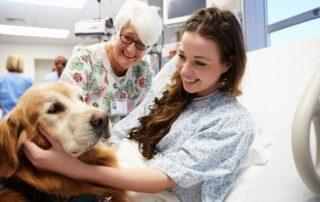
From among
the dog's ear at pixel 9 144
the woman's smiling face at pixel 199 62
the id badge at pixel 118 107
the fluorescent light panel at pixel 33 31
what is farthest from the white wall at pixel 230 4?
the fluorescent light panel at pixel 33 31

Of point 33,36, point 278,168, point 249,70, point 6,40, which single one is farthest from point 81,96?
point 6,40

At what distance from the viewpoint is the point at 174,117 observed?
1.41 m

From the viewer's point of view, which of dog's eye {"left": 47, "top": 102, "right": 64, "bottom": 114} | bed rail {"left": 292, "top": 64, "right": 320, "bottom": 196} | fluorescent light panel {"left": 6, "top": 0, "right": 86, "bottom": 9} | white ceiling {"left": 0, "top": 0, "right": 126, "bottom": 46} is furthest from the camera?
white ceiling {"left": 0, "top": 0, "right": 126, "bottom": 46}

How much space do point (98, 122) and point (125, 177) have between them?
0.66ft

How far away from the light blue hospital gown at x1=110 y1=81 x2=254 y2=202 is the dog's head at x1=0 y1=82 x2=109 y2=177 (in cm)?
25

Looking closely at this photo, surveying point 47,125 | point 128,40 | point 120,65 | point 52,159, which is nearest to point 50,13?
point 120,65

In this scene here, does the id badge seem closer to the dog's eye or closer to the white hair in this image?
the white hair

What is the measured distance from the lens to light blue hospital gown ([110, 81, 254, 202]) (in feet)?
3.76

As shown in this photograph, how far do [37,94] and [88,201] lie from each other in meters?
0.41

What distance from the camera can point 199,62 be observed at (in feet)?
4.16

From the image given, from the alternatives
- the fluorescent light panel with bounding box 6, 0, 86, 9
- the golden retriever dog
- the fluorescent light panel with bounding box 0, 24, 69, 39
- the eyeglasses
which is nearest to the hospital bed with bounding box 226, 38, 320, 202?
the golden retriever dog

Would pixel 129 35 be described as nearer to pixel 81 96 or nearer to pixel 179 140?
pixel 81 96

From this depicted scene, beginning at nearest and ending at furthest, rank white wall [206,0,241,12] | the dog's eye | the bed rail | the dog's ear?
the bed rail, the dog's ear, the dog's eye, white wall [206,0,241,12]

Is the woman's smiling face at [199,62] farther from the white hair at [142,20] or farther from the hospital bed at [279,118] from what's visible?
the white hair at [142,20]
